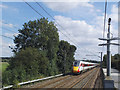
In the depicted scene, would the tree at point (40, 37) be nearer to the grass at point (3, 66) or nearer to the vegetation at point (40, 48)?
the vegetation at point (40, 48)

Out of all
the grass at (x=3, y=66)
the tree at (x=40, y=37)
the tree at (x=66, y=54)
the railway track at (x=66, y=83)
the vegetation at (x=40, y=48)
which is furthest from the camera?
the tree at (x=66, y=54)

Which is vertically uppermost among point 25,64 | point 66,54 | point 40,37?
point 40,37

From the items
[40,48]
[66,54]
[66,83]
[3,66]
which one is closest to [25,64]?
[3,66]

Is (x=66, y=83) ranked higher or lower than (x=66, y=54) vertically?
lower

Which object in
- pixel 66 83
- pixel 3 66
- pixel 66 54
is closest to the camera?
pixel 66 83

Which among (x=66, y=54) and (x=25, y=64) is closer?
(x=25, y=64)

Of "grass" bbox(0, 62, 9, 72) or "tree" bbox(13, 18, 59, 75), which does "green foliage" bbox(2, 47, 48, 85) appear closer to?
"grass" bbox(0, 62, 9, 72)

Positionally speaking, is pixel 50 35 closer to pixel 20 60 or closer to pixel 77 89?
pixel 20 60

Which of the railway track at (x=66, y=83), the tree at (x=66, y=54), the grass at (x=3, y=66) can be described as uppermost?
the tree at (x=66, y=54)

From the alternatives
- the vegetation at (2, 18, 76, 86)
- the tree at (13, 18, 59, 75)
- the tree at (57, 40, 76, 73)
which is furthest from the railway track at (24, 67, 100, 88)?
the tree at (57, 40, 76, 73)

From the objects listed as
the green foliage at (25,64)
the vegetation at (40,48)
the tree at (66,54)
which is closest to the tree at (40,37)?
the vegetation at (40,48)

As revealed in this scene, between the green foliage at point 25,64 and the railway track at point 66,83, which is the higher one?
the green foliage at point 25,64

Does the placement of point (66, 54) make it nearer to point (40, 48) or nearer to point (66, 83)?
point (40, 48)

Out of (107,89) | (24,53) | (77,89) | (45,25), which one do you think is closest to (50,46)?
(45,25)
